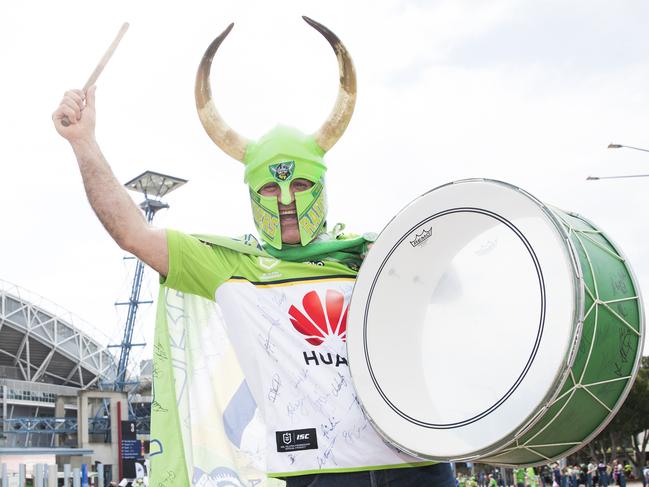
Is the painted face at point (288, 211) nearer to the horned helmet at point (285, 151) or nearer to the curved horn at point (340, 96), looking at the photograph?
the horned helmet at point (285, 151)

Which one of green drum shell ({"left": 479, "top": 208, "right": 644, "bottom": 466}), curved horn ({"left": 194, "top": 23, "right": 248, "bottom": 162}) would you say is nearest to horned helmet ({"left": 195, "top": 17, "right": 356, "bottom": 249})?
curved horn ({"left": 194, "top": 23, "right": 248, "bottom": 162})

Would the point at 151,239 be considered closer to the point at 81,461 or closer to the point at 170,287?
the point at 170,287

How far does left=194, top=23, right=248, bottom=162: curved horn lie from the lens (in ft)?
13.0

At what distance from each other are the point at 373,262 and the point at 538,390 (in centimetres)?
111

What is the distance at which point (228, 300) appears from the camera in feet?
12.6

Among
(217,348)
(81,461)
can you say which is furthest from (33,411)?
(217,348)

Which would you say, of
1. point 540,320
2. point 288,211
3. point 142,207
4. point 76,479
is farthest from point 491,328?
point 142,207

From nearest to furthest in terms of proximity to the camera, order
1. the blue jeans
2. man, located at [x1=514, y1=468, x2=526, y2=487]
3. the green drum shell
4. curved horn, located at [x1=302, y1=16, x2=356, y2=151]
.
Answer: the green drum shell, the blue jeans, curved horn, located at [x1=302, y1=16, x2=356, y2=151], man, located at [x1=514, y1=468, x2=526, y2=487]

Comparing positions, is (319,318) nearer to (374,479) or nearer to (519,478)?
(374,479)

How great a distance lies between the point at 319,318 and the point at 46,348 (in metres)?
55.7

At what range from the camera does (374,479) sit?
11.4 ft

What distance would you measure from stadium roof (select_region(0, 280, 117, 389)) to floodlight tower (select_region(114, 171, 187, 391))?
3.90 meters

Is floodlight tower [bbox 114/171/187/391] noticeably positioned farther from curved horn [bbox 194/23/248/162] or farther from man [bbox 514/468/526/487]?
curved horn [bbox 194/23/248/162]

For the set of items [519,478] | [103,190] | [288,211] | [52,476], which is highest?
[103,190]
